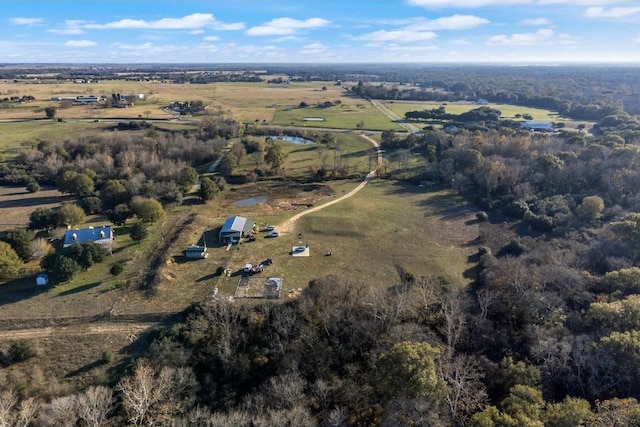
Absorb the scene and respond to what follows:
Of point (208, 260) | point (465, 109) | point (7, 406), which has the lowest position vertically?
point (7, 406)

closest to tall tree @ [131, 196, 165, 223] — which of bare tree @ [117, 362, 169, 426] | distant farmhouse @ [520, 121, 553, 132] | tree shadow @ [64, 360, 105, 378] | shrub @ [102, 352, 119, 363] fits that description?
shrub @ [102, 352, 119, 363]

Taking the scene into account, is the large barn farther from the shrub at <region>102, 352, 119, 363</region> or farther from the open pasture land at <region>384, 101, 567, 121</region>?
the open pasture land at <region>384, 101, 567, 121</region>

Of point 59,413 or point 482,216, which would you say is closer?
point 59,413

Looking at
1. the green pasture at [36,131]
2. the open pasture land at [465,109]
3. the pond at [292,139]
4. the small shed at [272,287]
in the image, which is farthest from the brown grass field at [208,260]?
the open pasture land at [465,109]

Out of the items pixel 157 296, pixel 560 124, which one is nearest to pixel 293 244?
pixel 157 296

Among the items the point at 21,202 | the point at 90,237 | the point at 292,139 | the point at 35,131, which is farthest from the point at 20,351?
the point at 35,131

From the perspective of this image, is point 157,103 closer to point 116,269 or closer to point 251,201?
point 251,201
